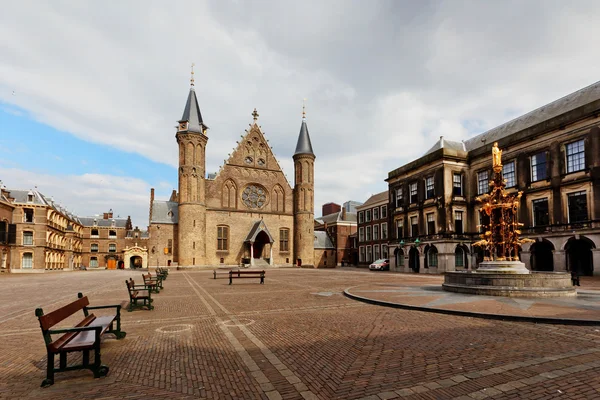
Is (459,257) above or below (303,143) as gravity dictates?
below

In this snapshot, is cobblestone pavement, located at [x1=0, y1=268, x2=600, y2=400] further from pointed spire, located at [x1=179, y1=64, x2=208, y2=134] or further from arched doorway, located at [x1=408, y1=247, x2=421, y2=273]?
pointed spire, located at [x1=179, y1=64, x2=208, y2=134]

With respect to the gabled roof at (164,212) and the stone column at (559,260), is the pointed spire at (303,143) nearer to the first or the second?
the gabled roof at (164,212)

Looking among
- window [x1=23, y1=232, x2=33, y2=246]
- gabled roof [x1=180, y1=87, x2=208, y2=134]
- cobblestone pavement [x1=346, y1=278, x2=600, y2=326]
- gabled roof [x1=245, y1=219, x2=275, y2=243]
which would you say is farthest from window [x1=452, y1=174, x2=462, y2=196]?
window [x1=23, y1=232, x2=33, y2=246]

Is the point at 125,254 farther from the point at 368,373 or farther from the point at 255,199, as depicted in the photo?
the point at 368,373

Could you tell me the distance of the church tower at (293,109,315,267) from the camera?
5216cm

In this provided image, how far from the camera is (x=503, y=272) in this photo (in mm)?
15062

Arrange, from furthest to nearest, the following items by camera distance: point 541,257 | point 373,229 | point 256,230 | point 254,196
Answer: point 373,229 → point 254,196 → point 256,230 → point 541,257

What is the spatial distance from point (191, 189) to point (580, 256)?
4033 centimetres

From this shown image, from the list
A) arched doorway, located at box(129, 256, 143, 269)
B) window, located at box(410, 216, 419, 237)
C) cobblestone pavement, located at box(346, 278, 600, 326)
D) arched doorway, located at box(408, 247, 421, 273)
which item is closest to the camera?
cobblestone pavement, located at box(346, 278, 600, 326)

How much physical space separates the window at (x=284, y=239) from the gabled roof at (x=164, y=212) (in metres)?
14.9

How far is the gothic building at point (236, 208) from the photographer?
45.3 metres

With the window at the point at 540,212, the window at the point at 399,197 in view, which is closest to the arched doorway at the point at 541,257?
the window at the point at 540,212

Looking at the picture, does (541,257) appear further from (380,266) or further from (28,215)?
(28,215)

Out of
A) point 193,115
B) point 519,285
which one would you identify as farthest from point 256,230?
point 519,285
